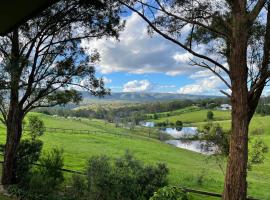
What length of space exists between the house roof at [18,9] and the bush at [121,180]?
9070 mm

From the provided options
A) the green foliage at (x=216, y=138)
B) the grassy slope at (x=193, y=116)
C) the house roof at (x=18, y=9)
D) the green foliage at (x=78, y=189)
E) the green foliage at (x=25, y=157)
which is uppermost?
the grassy slope at (x=193, y=116)

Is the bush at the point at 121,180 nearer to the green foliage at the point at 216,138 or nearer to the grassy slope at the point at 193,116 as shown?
the green foliage at the point at 216,138

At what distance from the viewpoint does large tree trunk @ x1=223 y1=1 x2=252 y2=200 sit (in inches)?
380

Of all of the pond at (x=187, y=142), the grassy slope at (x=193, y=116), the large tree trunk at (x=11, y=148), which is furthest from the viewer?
the grassy slope at (x=193, y=116)

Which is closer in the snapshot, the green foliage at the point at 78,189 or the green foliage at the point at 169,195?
the green foliage at the point at 169,195

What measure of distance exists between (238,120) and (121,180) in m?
5.80

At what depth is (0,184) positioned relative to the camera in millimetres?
16688

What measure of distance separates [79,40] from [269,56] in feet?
28.2

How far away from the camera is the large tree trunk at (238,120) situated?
31.7 feet

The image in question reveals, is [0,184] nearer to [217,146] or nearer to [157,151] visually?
[217,146]

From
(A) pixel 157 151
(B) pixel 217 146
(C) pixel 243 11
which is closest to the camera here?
(C) pixel 243 11

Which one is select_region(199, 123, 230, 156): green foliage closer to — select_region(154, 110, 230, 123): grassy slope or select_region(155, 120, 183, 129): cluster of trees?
select_region(155, 120, 183, 129): cluster of trees

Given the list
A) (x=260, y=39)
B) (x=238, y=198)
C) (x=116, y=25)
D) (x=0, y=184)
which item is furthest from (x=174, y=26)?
(x=0, y=184)

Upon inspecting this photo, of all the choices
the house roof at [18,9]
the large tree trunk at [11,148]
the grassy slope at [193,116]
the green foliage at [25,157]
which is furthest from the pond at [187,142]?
the house roof at [18,9]
